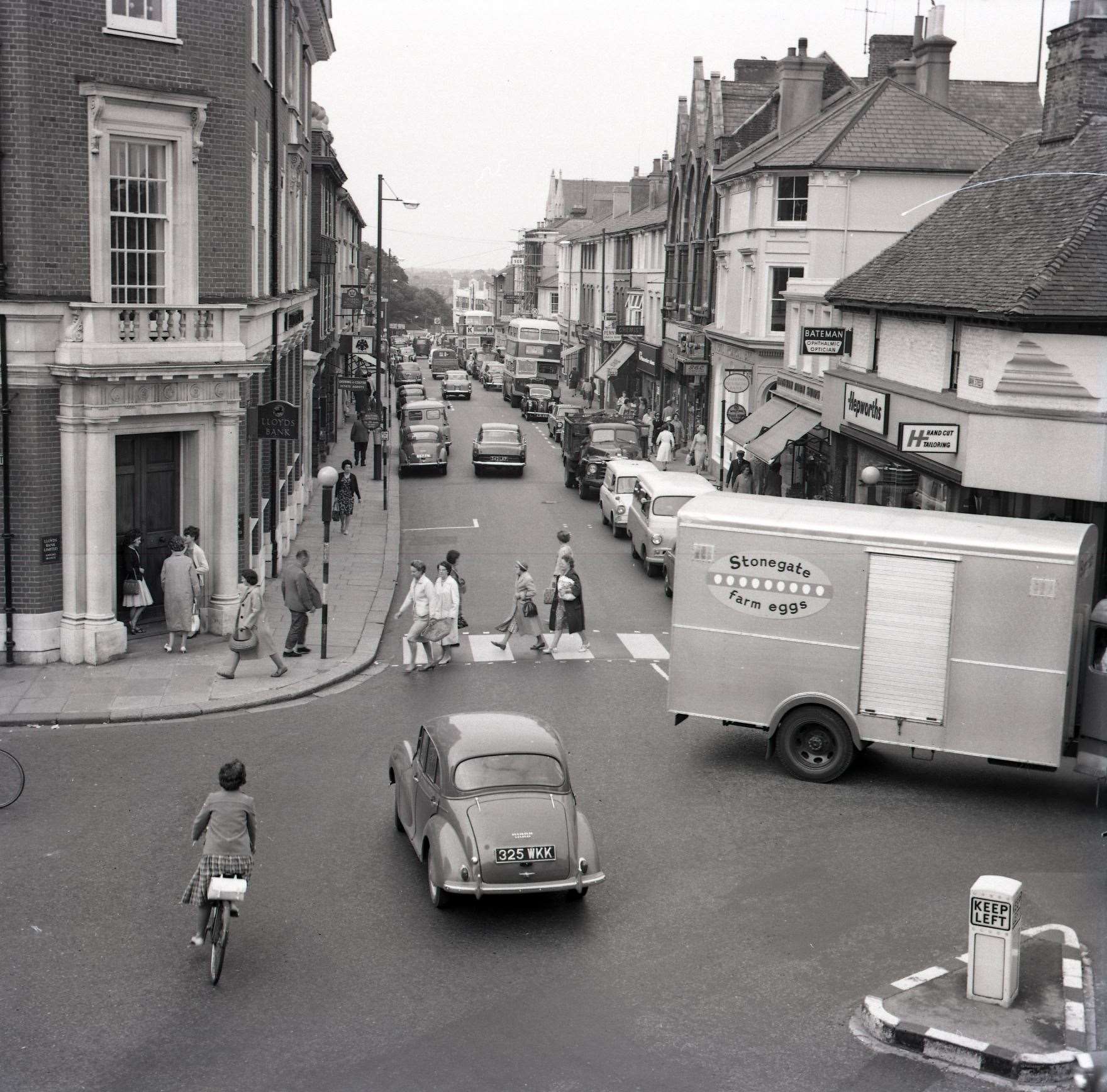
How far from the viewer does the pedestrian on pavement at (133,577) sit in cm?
2067

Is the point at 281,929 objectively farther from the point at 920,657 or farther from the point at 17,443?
the point at 17,443

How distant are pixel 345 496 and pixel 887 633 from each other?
20.8 m

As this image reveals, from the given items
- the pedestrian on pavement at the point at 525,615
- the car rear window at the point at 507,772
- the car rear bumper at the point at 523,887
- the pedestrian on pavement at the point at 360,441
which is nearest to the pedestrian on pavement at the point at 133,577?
the pedestrian on pavement at the point at 525,615

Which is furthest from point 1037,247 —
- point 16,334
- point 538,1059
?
point 538,1059

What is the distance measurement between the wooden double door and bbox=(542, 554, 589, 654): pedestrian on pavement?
5896 millimetres

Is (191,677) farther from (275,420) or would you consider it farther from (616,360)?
(616,360)

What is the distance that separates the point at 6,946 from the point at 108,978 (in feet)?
3.50

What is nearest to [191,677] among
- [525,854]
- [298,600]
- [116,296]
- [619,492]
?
[298,600]

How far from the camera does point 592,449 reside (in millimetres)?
42594

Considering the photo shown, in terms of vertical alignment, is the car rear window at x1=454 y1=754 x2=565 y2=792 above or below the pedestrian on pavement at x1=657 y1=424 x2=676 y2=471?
below

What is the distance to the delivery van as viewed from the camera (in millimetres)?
14539

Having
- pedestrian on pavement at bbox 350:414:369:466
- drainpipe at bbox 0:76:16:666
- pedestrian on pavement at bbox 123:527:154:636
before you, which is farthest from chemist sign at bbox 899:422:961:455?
pedestrian on pavement at bbox 350:414:369:466

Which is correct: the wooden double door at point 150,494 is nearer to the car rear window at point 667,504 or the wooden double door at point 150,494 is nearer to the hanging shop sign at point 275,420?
the hanging shop sign at point 275,420

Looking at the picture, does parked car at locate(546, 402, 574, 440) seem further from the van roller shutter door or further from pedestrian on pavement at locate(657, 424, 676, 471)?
the van roller shutter door
